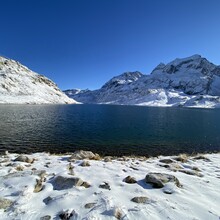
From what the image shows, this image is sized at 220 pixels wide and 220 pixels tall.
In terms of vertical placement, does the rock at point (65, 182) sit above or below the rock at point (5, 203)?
above

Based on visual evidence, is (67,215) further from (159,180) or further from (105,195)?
(159,180)

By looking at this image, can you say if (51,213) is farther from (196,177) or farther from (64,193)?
(196,177)

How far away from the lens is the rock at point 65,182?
1323cm

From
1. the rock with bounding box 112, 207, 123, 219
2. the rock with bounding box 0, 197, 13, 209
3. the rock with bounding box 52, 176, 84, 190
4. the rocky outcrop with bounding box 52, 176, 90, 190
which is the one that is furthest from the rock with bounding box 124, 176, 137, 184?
the rock with bounding box 0, 197, 13, 209

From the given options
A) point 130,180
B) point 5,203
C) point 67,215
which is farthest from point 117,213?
point 5,203

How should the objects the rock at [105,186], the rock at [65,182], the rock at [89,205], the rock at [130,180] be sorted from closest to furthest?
1. the rock at [89,205]
2. the rock at [65,182]
3. the rock at [105,186]
4. the rock at [130,180]

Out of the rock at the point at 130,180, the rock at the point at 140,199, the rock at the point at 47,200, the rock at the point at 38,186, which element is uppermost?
the rock at the point at 130,180

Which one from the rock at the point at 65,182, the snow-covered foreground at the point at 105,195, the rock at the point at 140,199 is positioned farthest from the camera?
the rock at the point at 65,182

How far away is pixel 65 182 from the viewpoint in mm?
13602

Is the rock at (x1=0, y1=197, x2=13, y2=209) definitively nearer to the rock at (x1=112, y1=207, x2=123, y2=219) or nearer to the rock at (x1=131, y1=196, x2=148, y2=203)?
the rock at (x1=112, y1=207, x2=123, y2=219)

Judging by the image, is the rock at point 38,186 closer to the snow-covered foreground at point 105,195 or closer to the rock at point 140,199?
the snow-covered foreground at point 105,195

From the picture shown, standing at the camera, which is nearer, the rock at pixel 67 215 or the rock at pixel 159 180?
the rock at pixel 67 215

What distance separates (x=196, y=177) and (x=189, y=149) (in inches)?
1011

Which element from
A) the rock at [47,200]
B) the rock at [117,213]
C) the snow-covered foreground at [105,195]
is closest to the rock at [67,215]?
the snow-covered foreground at [105,195]
